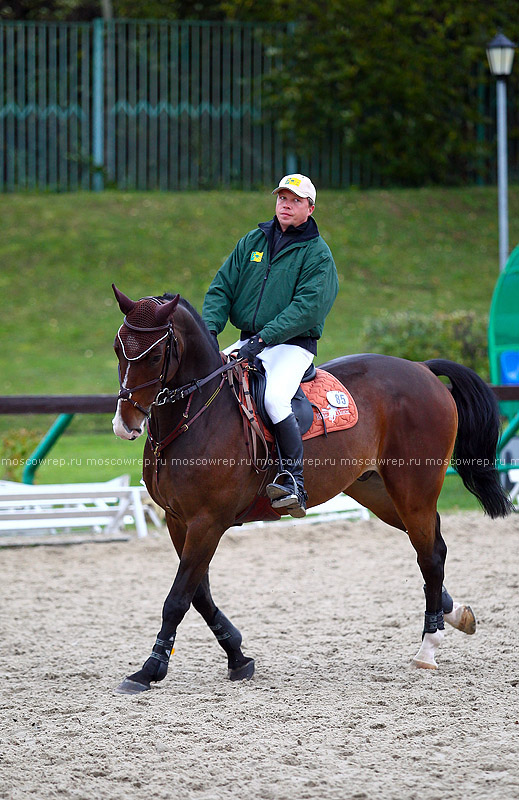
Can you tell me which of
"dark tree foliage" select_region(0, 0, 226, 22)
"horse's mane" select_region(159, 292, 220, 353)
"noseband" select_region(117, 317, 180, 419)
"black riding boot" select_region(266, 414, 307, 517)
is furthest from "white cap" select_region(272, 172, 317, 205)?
"dark tree foliage" select_region(0, 0, 226, 22)

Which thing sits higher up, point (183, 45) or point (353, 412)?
point (183, 45)

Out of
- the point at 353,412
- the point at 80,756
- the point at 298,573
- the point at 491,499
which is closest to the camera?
the point at 80,756

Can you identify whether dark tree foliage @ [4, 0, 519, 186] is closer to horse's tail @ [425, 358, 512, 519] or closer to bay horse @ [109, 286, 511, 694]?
horse's tail @ [425, 358, 512, 519]

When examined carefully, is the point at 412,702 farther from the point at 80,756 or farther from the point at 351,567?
the point at 351,567

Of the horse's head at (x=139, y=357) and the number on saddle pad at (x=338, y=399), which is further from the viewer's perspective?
the number on saddle pad at (x=338, y=399)

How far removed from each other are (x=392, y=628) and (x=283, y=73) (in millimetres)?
18992

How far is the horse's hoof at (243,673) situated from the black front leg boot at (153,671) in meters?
0.45

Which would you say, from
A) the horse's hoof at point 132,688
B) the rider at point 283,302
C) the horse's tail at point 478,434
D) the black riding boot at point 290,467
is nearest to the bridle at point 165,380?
the rider at point 283,302

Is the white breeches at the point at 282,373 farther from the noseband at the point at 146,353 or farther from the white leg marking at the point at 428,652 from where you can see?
the white leg marking at the point at 428,652

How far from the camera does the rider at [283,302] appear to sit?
15.4 ft

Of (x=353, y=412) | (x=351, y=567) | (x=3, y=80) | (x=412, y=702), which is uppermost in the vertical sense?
(x=3, y=80)

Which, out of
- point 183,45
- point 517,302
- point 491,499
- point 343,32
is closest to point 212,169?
point 183,45

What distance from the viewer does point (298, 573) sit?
7242 mm

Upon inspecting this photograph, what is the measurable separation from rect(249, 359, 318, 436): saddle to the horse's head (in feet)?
2.12
